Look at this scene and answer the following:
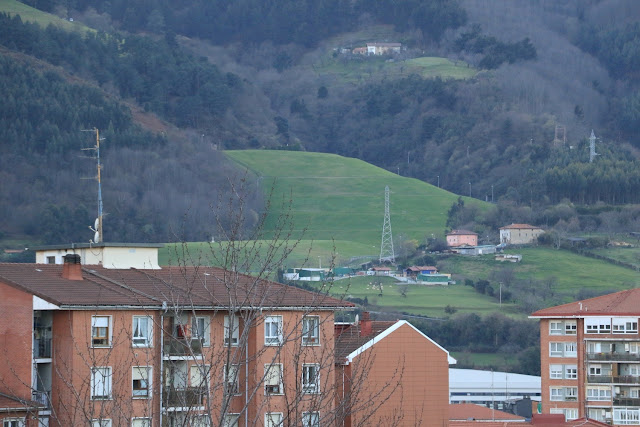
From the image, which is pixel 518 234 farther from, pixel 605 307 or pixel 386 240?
pixel 605 307

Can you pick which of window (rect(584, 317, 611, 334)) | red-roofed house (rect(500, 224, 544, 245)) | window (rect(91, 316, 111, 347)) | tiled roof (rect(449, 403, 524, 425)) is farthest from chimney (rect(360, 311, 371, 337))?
red-roofed house (rect(500, 224, 544, 245))

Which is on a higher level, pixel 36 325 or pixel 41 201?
pixel 41 201

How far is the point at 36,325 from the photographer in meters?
22.4

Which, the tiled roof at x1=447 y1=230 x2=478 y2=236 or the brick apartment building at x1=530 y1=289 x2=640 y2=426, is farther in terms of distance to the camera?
the tiled roof at x1=447 y1=230 x2=478 y2=236

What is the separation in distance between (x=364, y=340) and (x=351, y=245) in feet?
367

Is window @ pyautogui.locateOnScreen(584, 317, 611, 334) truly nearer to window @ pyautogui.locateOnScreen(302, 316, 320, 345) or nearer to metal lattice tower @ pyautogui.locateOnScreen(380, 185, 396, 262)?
window @ pyautogui.locateOnScreen(302, 316, 320, 345)

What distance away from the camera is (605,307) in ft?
172

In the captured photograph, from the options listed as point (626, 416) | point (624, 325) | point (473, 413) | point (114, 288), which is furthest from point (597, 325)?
point (114, 288)

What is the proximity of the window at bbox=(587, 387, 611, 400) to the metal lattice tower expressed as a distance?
88.4 metres

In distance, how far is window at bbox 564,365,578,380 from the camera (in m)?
52.9

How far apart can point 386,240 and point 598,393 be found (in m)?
97.0

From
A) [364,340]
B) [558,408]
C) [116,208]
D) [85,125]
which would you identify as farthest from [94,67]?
[364,340]

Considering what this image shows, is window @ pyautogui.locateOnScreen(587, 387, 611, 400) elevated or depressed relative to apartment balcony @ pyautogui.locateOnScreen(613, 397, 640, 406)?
elevated

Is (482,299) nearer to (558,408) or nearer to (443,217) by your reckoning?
(443,217)
